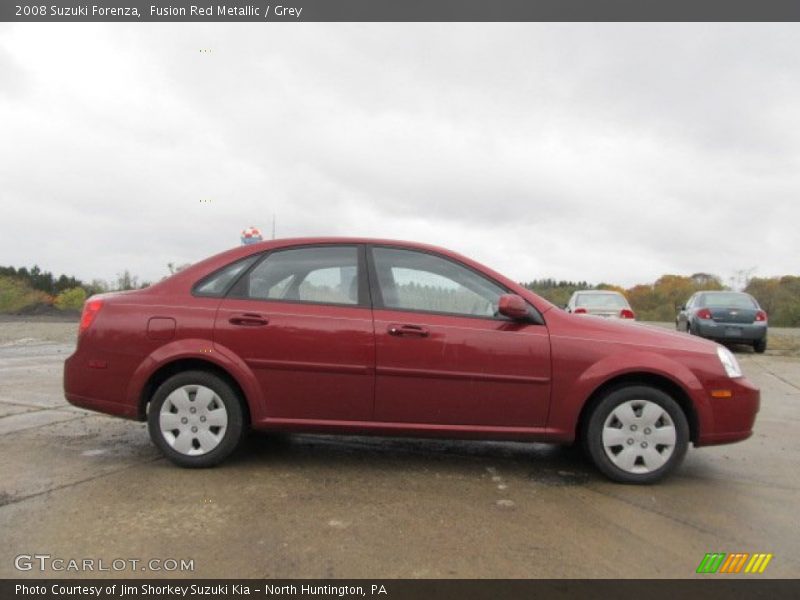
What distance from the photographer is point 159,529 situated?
119 inches

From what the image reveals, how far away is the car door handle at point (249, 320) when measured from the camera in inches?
156

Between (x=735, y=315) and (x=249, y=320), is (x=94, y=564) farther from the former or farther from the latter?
(x=735, y=315)

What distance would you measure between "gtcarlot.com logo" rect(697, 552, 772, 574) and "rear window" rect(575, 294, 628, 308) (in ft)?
29.2

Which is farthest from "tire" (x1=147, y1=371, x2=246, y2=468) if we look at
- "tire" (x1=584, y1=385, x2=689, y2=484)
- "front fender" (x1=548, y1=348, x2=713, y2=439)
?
"tire" (x1=584, y1=385, x2=689, y2=484)

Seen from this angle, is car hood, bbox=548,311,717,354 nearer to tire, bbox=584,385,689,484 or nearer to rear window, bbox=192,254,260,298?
tire, bbox=584,385,689,484

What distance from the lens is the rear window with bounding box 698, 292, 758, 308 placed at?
1336 centimetres

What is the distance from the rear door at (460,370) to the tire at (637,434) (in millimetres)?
413

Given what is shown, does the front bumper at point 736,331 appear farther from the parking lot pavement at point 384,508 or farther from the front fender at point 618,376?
the front fender at point 618,376

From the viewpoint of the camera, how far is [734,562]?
285 cm

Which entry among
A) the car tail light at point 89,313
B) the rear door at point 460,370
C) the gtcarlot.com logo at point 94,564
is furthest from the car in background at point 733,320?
the gtcarlot.com logo at point 94,564

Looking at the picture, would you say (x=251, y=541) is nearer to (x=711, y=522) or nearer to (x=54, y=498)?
(x=54, y=498)

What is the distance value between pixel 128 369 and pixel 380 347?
1.76m

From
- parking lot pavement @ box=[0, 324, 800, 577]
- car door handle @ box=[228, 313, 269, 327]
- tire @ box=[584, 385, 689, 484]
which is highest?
car door handle @ box=[228, 313, 269, 327]
